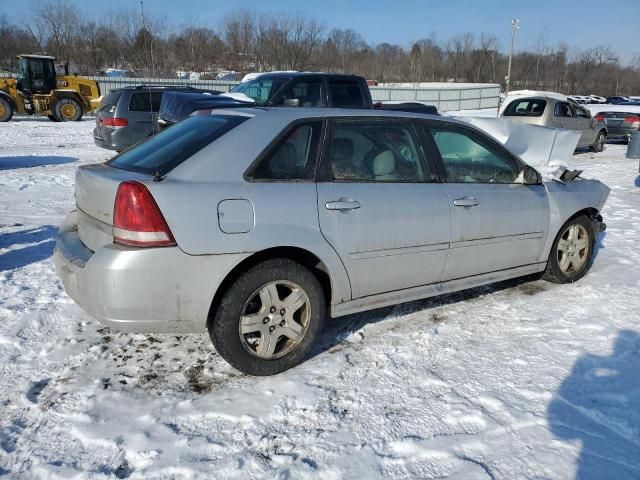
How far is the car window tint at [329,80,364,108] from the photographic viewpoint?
9.73 m

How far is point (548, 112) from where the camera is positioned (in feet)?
48.8

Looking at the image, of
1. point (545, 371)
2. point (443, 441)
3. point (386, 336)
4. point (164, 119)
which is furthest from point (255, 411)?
point (164, 119)

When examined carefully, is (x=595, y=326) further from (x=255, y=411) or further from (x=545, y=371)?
(x=255, y=411)

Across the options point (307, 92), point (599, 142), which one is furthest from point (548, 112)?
point (307, 92)

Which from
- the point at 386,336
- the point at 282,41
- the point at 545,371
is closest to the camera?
the point at 545,371

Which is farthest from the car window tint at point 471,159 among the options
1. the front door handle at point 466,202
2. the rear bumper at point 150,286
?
the rear bumper at point 150,286

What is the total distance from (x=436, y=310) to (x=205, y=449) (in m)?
2.42

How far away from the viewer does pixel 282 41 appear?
63.9 meters

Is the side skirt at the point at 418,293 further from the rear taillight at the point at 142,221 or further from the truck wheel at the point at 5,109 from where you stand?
the truck wheel at the point at 5,109

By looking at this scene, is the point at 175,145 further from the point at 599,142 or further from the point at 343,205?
the point at 599,142

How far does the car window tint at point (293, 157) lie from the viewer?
3.27 meters

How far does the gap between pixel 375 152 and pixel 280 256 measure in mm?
1056

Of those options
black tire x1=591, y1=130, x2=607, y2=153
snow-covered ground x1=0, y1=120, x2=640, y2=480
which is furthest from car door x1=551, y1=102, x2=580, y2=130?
snow-covered ground x1=0, y1=120, x2=640, y2=480

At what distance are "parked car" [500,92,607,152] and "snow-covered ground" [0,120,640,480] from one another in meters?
11.4
